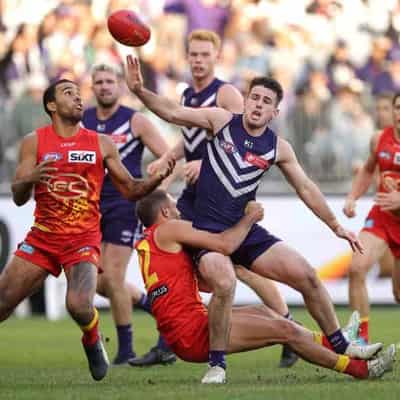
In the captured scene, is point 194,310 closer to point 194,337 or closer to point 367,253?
point 194,337

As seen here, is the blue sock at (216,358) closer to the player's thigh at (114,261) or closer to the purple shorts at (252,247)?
the purple shorts at (252,247)

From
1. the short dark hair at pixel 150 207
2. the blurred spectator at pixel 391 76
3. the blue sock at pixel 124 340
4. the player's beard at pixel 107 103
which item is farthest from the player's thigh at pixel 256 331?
the blurred spectator at pixel 391 76

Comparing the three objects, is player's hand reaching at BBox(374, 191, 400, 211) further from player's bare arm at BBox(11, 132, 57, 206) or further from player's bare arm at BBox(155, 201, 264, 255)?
player's bare arm at BBox(11, 132, 57, 206)

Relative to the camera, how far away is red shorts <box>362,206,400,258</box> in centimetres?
1134

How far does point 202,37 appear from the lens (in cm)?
1105

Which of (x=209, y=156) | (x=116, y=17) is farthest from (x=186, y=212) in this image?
(x=116, y=17)

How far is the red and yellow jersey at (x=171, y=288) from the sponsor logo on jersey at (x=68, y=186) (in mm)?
673

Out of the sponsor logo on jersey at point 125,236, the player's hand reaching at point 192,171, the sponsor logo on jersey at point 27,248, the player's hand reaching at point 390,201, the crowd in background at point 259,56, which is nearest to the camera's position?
the sponsor logo on jersey at point 27,248

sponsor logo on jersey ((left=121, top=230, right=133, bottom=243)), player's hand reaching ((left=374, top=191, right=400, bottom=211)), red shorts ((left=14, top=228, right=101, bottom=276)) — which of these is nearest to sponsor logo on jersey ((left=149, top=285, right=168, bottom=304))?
red shorts ((left=14, top=228, right=101, bottom=276))

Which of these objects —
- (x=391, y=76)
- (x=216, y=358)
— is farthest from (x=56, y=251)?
(x=391, y=76)

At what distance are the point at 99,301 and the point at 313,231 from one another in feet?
10.5

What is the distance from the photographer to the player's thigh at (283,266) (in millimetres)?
9000

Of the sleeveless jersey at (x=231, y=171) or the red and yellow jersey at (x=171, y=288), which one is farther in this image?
the sleeveless jersey at (x=231, y=171)

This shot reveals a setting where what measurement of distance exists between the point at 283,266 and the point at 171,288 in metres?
0.85
